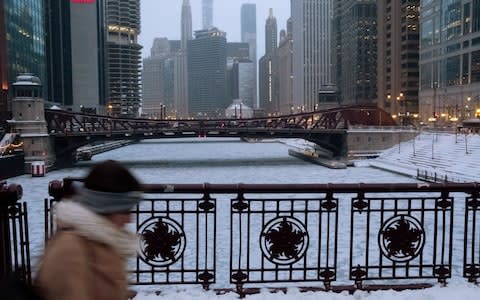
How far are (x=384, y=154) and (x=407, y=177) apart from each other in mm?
16106

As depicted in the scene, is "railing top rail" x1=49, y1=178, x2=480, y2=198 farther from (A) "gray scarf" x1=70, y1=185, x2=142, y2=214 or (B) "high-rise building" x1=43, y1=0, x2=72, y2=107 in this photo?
(B) "high-rise building" x1=43, y1=0, x2=72, y2=107

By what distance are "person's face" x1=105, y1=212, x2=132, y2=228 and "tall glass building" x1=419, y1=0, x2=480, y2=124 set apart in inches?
3535

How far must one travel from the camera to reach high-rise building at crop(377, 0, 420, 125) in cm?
12719

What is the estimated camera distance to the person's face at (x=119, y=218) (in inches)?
102

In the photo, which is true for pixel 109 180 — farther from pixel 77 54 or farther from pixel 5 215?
pixel 77 54

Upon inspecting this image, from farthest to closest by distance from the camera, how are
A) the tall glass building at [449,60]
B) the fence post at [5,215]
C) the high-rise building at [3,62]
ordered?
the tall glass building at [449,60] → the high-rise building at [3,62] → the fence post at [5,215]

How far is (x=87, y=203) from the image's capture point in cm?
257

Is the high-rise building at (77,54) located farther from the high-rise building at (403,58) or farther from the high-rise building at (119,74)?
the high-rise building at (403,58)

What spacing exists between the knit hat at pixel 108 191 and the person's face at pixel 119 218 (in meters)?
0.02

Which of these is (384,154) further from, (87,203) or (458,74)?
(87,203)

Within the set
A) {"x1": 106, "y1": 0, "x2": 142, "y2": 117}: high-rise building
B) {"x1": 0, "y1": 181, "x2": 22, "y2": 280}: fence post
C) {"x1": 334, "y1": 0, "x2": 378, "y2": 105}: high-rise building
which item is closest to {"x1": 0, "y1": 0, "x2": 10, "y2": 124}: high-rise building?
{"x1": 0, "y1": 181, "x2": 22, "y2": 280}: fence post

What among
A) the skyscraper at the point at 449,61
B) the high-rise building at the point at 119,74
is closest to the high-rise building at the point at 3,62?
the skyscraper at the point at 449,61

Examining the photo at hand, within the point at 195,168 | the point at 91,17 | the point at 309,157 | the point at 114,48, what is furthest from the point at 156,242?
the point at 114,48

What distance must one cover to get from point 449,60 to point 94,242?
102 meters
